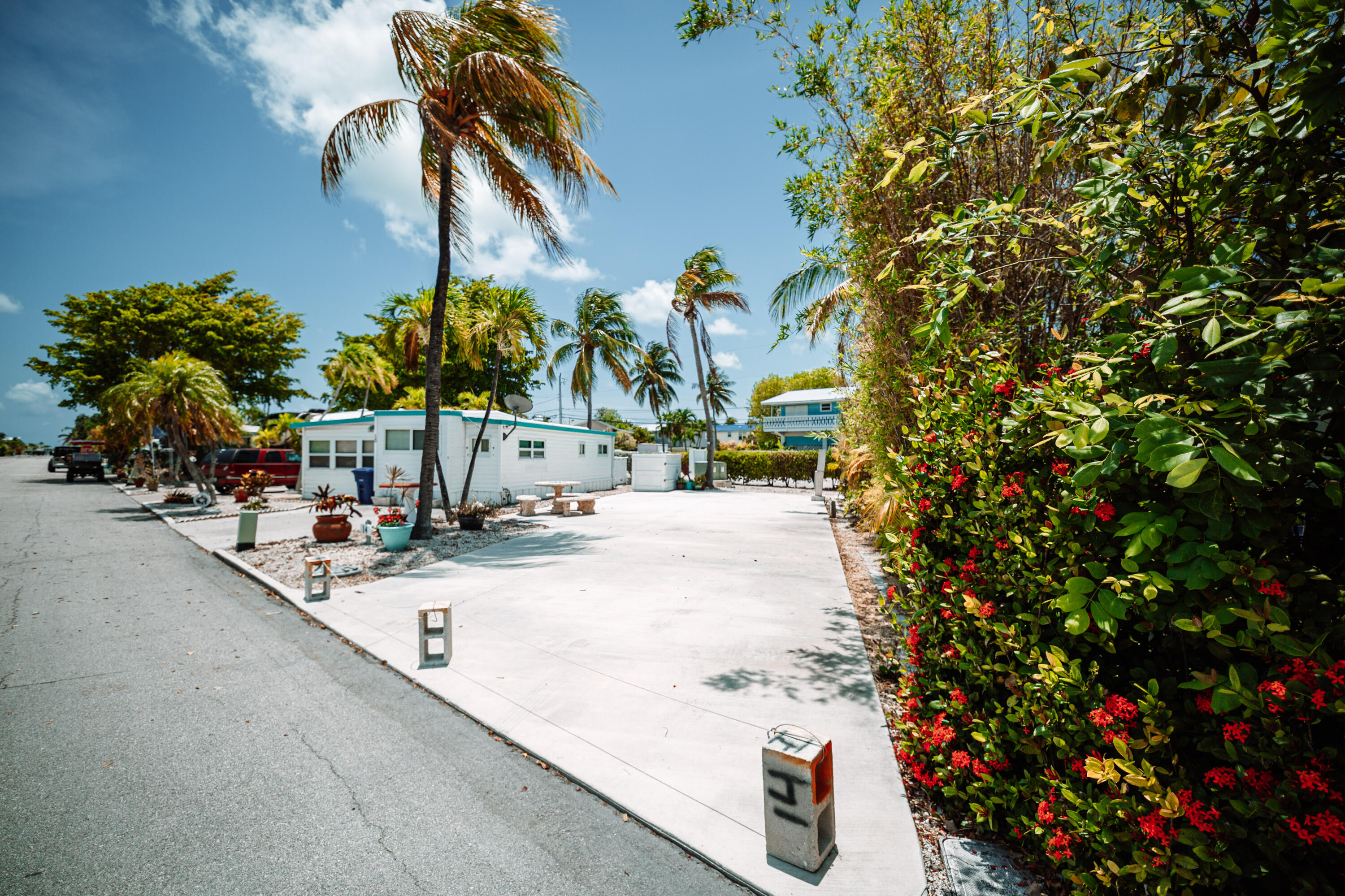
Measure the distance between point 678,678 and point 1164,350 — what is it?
3927 millimetres

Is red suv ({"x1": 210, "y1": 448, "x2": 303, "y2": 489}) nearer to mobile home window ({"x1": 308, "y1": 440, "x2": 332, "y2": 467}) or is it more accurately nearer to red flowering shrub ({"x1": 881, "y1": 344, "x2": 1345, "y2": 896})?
mobile home window ({"x1": 308, "y1": 440, "x2": 332, "y2": 467})

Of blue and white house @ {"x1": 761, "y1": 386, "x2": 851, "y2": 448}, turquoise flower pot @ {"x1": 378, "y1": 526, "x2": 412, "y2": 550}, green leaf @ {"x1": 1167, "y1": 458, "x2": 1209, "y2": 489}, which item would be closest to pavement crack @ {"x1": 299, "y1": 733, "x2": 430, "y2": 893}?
green leaf @ {"x1": 1167, "y1": 458, "x2": 1209, "y2": 489}

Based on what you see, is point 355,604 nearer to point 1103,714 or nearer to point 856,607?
point 856,607

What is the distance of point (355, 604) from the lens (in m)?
6.73

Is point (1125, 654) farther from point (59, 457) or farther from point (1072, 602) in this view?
point (59, 457)

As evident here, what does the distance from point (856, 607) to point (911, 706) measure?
3.65 metres

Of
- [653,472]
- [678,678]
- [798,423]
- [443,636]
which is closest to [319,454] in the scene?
[653,472]

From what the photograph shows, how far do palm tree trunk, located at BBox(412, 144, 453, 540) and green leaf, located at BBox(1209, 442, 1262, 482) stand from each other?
1131cm

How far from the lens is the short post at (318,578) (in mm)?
6859

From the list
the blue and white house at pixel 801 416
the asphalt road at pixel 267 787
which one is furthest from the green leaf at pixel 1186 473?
the blue and white house at pixel 801 416

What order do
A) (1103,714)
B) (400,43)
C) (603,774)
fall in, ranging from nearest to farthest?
(1103,714)
(603,774)
(400,43)

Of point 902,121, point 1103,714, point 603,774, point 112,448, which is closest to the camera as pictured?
point 1103,714

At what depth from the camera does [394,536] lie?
31.8 feet

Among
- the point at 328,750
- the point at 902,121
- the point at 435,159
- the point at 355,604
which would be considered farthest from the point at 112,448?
the point at 902,121
